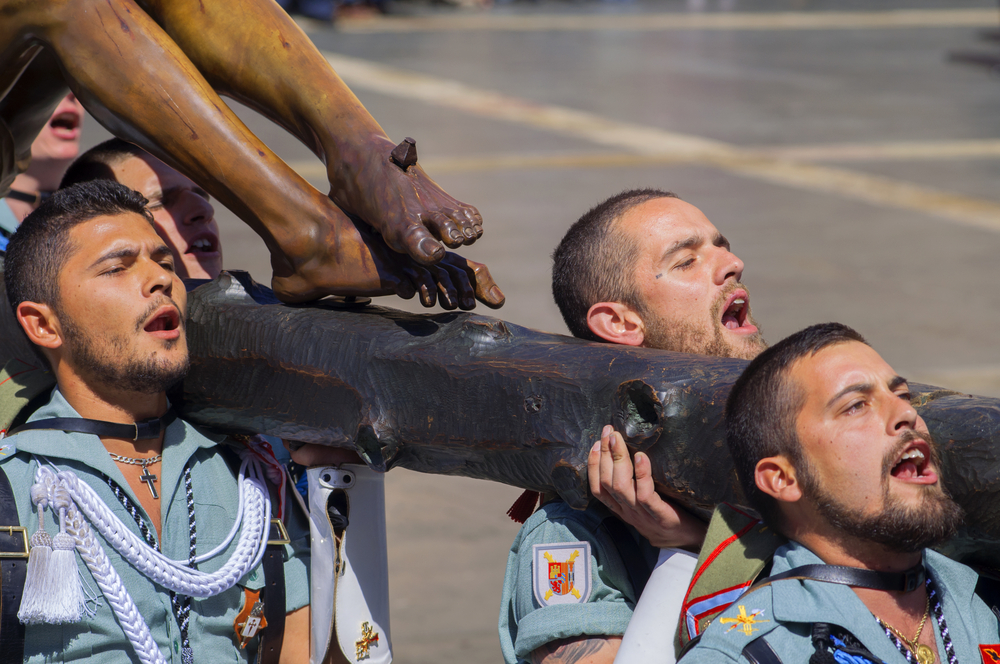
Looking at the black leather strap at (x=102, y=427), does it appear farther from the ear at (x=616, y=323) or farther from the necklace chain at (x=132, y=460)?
the ear at (x=616, y=323)

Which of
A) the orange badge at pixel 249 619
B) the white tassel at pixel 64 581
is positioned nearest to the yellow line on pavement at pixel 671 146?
the orange badge at pixel 249 619

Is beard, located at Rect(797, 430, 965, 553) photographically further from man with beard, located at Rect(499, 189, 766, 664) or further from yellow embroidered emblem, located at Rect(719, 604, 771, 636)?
man with beard, located at Rect(499, 189, 766, 664)

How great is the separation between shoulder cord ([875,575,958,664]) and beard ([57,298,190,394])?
119 cm

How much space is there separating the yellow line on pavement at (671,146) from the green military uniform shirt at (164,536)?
25.6ft

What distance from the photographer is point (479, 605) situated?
3.95 metres

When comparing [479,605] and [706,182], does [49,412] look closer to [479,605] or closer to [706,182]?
[479,605]

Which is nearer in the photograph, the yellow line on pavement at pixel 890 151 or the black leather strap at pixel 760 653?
the black leather strap at pixel 760 653

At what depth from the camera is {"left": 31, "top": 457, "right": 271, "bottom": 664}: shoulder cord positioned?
1.90 metres

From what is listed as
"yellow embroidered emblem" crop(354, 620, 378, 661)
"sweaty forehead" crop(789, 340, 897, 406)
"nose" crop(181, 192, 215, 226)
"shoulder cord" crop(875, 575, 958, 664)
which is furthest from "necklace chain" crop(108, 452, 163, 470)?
"shoulder cord" crop(875, 575, 958, 664)

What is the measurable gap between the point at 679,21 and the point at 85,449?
2163 cm

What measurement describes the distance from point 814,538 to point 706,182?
28.0 ft

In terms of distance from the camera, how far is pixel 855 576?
1.56 m

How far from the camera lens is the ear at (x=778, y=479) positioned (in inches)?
61.8

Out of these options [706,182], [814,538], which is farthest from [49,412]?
[706,182]
